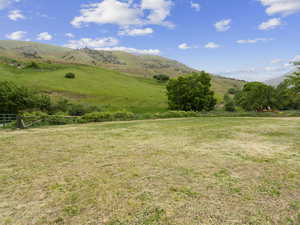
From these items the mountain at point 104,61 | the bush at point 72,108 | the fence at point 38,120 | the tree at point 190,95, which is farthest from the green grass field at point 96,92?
the mountain at point 104,61

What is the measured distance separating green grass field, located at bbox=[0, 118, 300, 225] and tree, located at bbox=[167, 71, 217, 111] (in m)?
24.8

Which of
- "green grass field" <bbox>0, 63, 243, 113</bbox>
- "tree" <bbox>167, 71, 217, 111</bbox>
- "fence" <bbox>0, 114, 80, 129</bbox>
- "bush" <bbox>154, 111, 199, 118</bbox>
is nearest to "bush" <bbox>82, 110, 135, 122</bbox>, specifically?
"fence" <bbox>0, 114, 80, 129</bbox>

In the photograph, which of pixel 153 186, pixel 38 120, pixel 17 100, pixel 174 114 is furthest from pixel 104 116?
pixel 153 186

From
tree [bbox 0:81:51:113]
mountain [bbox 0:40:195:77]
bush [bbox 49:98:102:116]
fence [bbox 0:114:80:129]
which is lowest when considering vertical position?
fence [bbox 0:114:80:129]

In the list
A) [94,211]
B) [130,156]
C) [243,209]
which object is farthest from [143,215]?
[130,156]

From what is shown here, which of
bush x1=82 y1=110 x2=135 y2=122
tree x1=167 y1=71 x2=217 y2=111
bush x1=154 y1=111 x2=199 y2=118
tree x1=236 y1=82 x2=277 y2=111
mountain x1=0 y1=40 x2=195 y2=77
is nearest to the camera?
bush x1=82 y1=110 x2=135 y2=122

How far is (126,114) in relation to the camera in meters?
19.5

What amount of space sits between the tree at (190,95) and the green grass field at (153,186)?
24.8 m

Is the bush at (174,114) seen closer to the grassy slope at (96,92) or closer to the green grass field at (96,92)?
the green grass field at (96,92)

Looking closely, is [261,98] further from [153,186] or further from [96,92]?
[96,92]

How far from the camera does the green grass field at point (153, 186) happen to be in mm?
3160

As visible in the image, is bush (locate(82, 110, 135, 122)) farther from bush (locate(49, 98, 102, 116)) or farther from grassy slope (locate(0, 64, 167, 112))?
grassy slope (locate(0, 64, 167, 112))

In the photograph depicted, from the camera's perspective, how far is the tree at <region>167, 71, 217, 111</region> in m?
31.7

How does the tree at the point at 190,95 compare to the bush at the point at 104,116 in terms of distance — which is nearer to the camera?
the bush at the point at 104,116
